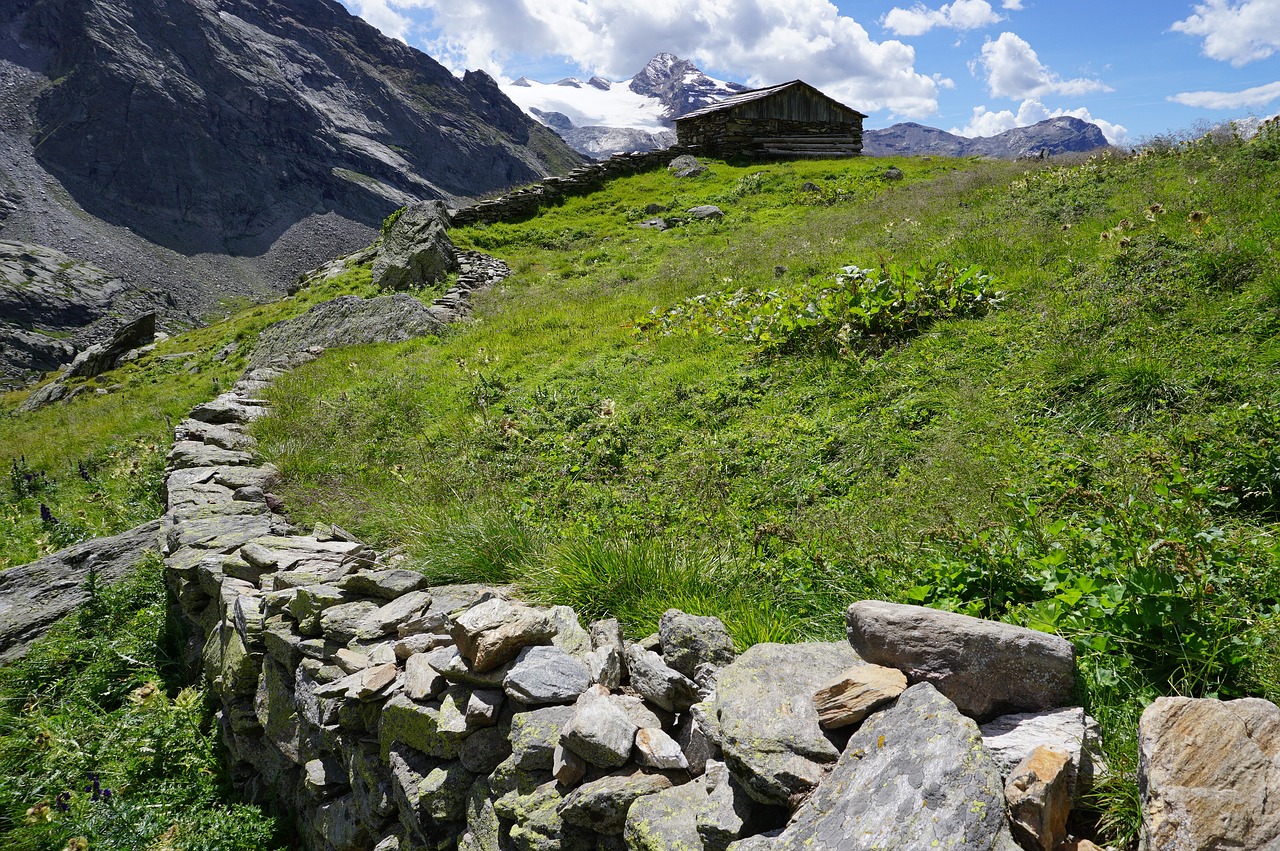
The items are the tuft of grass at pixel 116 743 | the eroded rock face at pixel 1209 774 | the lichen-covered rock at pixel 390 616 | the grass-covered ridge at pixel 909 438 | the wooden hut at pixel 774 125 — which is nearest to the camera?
the eroded rock face at pixel 1209 774

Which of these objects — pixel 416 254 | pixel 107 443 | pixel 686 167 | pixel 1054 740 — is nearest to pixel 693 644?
pixel 1054 740

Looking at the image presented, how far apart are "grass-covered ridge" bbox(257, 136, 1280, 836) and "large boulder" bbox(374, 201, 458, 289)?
22.4 feet

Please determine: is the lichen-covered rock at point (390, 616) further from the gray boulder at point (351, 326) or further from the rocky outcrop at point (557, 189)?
the rocky outcrop at point (557, 189)

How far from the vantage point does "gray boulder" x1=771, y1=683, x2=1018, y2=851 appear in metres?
1.92

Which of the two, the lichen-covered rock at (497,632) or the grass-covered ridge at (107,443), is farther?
the grass-covered ridge at (107,443)

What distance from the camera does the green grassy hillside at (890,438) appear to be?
3.46 metres

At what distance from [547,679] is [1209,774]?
2654 mm

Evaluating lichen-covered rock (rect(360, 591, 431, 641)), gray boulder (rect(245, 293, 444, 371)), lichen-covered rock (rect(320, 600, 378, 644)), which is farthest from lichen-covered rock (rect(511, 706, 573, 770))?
gray boulder (rect(245, 293, 444, 371))

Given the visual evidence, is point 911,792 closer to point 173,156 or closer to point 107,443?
point 107,443

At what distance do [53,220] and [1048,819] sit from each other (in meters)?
166

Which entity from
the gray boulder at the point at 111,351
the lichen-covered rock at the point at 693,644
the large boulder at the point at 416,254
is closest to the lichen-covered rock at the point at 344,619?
the lichen-covered rock at the point at 693,644

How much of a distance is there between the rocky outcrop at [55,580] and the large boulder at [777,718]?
27.3ft

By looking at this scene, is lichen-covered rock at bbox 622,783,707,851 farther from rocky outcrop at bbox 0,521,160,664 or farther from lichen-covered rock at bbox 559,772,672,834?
rocky outcrop at bbox 0,521,160,664

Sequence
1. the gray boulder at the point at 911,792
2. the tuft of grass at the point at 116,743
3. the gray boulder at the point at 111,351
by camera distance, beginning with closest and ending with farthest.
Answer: the gray boulder at the point at 911,792
the tuft of grass at the point at 116,743
the gray boulder at the point at 111,351
